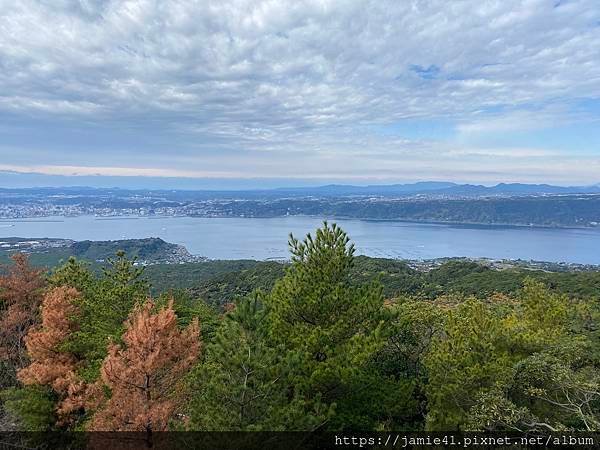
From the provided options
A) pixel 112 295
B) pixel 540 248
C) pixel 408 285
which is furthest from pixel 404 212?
pixel 112 295

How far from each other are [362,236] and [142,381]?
12611cm

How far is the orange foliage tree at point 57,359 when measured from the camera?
12.4 meters

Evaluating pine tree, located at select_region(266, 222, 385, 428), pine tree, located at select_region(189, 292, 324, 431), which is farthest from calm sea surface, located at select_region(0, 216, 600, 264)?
pine tree, located at select_region(189, 292, 324, 431)

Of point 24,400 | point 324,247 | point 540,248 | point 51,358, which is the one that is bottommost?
point 540,248

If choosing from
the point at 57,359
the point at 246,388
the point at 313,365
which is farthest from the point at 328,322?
the point at 57,359

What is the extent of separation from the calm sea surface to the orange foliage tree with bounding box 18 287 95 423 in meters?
86.9

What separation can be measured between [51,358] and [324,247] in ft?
32.5

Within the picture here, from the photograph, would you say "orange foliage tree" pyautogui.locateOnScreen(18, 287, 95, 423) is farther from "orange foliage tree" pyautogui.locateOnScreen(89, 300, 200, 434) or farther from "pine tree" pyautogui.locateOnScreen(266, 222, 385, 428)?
"pine tree" pyautogui.locateOnScreen(266, 222, 385, 428)

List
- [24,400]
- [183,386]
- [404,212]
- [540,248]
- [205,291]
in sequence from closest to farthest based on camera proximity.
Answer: [183,386] < [24,400] < [205,291] < [540,248] < [404,212]

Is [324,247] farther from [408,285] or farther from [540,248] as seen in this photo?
[540,248]

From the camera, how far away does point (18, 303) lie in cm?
1927

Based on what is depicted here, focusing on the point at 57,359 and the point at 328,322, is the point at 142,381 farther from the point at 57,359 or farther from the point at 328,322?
the point at 57,359

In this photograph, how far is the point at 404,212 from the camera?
199m

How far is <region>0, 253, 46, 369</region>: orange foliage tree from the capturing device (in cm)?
1847
